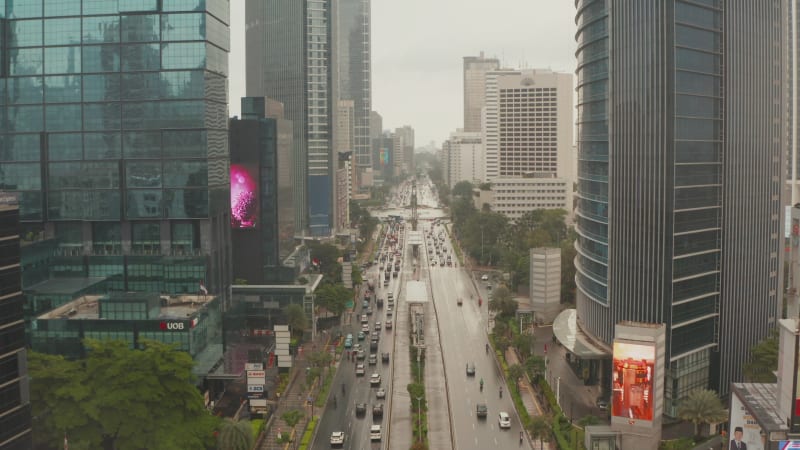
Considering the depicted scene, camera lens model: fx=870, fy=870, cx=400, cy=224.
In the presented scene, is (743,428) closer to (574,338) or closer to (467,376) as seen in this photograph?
(574,338)

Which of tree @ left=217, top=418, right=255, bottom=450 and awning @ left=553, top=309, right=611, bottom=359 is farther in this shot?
awning @ left=553, top=309, right=611, bottom=359

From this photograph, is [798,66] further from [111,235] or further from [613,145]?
[111,235]

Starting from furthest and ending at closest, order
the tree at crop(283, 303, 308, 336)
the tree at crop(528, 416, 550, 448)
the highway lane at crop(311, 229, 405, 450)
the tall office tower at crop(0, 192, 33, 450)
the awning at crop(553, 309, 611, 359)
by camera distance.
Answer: the tree at crop(283, 303, 308, 336)
the awning at crop(553, 309, 611, 359)
the highway lane at crop(311, 229, 405, 450)
the tree at crop(528, 416, 550, 448)
the tall office tower at crop(0, 192, 33, 450)

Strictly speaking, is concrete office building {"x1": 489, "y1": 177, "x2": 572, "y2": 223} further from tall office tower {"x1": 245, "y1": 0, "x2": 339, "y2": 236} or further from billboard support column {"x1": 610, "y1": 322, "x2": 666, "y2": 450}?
billboard support column {"x1": 610, "y1": 322, "x2": 666, "y2": 450}

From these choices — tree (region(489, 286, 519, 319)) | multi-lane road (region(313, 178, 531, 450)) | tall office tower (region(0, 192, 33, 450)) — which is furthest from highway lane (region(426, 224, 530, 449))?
tall office tower (region(0, 192, 33, 450))

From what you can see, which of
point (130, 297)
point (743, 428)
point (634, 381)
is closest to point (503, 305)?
point (634, 381)

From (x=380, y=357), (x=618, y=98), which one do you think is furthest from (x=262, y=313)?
(x=618, y=98)
